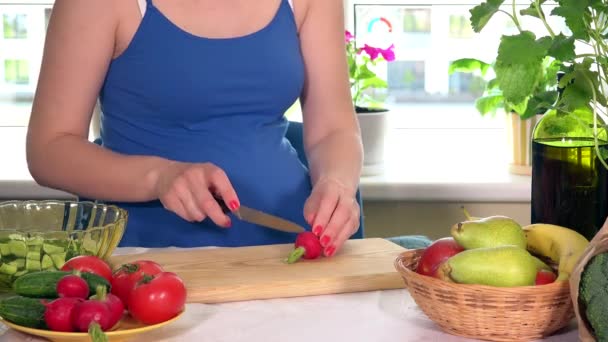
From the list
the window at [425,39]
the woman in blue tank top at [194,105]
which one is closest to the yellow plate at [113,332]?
the woman in blue tank top at [194,105]

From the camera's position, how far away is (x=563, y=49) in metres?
1.23

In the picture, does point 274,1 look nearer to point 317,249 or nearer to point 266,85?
point 266,85

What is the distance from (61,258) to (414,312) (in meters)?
0.45

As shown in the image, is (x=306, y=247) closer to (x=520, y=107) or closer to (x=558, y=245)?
(x=558, y=245)

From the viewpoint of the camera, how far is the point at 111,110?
183 cm

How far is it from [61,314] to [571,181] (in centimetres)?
68

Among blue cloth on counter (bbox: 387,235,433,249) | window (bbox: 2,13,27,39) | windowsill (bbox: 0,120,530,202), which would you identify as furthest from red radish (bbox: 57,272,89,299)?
window (bbox: 2,13,27,39)

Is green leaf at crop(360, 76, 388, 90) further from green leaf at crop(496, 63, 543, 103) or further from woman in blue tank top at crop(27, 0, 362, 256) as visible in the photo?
green leaf at crop(496, 63, 543, 103)

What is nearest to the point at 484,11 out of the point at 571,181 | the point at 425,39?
the point at 571,181

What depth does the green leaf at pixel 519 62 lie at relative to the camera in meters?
1.26

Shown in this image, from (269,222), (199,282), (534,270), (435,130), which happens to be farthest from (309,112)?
(435,130)

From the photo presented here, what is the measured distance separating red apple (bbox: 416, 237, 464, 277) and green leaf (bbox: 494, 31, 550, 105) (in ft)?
0.70

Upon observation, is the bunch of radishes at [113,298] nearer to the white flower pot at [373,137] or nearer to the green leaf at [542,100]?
the green leaf at [542,100]

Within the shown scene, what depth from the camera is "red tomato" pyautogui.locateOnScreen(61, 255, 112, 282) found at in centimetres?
125
